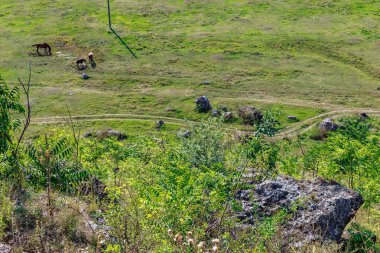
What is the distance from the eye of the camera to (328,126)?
109ft

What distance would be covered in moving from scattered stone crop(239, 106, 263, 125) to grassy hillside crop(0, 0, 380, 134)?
1771 mm

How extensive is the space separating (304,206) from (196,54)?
3630cm

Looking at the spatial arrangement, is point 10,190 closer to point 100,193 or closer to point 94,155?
point 100,193

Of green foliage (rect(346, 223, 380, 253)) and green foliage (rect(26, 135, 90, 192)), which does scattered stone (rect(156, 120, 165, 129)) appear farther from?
green foliage (rect(346, 223, 380, 253))

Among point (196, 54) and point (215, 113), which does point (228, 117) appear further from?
point (196, 54)

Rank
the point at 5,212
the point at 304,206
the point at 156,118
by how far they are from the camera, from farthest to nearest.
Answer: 1. the point at 156,118
2. the point at 304,206
3. the point at 5,212

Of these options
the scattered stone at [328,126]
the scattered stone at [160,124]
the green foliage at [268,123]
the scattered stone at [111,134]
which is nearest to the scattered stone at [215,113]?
the scattered stone at [160,124]

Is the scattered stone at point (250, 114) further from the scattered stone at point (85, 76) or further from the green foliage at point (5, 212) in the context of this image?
the green foliage at point (5, 212)

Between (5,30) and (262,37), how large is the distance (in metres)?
25.8

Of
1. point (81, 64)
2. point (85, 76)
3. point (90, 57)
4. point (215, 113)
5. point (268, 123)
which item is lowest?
point (215, 113)

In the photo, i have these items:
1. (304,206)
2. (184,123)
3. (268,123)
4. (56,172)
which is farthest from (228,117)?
(304,206)

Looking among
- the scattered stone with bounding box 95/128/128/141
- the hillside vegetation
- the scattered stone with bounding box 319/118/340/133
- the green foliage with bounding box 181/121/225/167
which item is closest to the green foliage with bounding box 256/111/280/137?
the hillside vegetation

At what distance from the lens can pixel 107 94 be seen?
1554 inches

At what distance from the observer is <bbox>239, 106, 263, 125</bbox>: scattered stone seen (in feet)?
113
